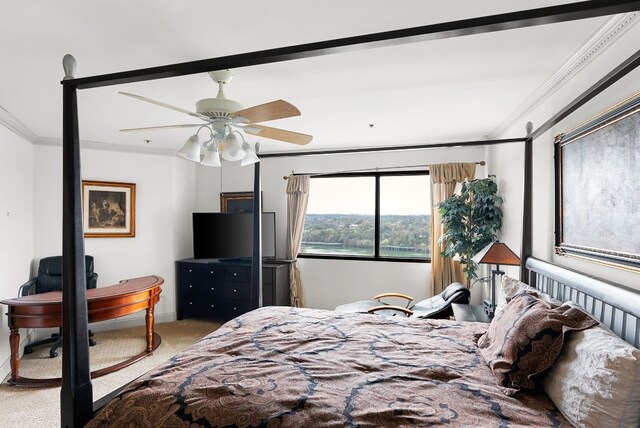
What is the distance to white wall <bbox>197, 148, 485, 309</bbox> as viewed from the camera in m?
4.81

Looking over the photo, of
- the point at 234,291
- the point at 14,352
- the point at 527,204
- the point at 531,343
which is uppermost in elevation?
the point at 527,204

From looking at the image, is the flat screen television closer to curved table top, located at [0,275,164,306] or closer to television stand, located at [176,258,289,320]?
television stand, located at [176,258,289,320]

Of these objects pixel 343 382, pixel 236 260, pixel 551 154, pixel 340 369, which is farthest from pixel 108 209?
pixel 551 154

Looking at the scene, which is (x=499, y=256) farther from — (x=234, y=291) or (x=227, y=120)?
(x=234, y=291)

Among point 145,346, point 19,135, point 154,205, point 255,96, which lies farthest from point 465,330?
point 19,135

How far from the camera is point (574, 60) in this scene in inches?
88.0

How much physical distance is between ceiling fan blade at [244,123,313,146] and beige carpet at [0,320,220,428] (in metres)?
2.64

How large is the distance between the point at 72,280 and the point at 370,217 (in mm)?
4012

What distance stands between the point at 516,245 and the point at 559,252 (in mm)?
1045

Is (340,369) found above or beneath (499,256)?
beneath

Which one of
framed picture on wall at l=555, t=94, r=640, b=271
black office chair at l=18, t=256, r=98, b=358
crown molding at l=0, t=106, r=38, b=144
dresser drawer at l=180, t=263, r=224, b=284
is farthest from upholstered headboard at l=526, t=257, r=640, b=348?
crown molding at l=0, t=106, r=38, b=144

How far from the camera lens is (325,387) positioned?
1.56 meters

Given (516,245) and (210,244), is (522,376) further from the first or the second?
(210,244)

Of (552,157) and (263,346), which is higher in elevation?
(552,157)
